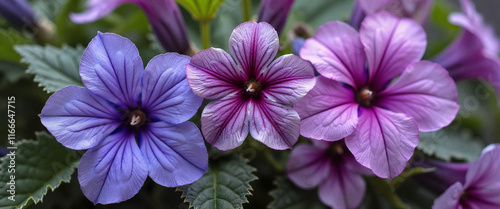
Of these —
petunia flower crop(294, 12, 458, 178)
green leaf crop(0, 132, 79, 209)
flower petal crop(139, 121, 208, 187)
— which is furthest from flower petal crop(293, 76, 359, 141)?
green leaf crop(0, 132, 79, 209)

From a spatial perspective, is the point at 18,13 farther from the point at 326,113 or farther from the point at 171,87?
the point at 326,113

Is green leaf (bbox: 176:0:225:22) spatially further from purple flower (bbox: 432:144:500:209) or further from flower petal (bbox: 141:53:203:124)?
purple flower (bbox: 432:144:500:209)

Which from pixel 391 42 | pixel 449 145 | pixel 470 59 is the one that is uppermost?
pixel 391 42

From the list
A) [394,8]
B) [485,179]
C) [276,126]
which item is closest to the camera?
[276,126]

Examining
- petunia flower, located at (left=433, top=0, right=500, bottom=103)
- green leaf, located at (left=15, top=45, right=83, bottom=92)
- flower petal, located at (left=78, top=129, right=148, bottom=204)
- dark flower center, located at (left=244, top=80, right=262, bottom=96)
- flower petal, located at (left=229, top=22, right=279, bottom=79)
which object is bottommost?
petunia flower, located at (left=433, top=0, right=500, bottom=103)

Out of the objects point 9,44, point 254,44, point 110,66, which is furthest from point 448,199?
point 9,44

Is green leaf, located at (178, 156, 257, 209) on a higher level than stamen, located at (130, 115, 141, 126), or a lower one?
lower

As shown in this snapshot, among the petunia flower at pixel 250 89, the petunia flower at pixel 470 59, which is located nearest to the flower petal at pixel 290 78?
the petunia flower at pixel 250 89
